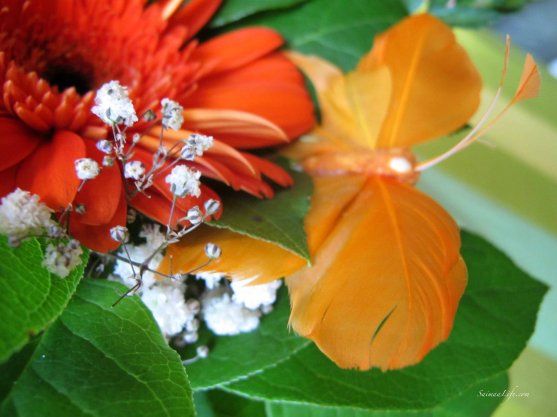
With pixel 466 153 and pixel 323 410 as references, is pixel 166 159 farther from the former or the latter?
pixel 466 153

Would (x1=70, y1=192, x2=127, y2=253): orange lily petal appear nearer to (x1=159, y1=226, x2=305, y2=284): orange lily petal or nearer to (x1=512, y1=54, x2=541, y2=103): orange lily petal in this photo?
(x1=159, y1=226, x2=305, y2=284): orange lily petal

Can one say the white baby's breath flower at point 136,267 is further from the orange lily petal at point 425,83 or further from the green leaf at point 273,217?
the orange lily petal at point 425,83

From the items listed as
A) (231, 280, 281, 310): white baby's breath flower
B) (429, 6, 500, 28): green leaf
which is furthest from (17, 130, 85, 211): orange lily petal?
(429, 6, 500, 28): green leaf

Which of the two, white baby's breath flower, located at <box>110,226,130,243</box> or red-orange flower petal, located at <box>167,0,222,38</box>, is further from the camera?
red-orange flower petal, located at <box>167,0,222,38</box>

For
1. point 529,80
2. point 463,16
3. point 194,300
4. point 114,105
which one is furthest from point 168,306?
point 463,16

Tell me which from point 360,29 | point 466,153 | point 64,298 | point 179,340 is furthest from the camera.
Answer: point 466,153

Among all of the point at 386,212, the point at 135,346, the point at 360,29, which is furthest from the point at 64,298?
the point at 360,29
